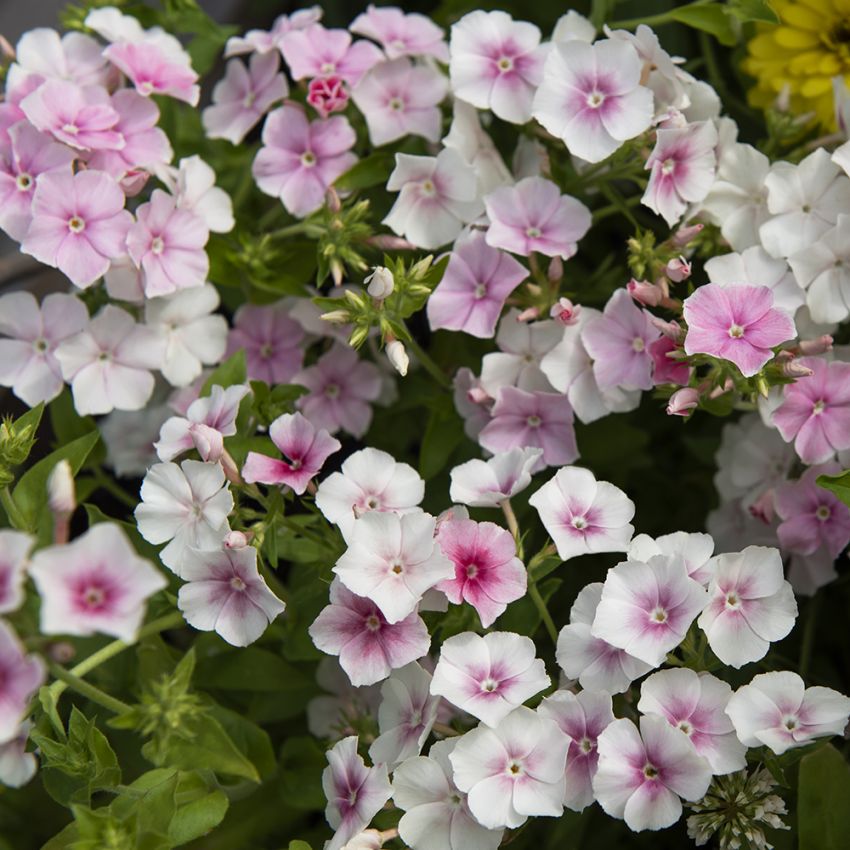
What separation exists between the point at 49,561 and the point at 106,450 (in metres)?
0.72

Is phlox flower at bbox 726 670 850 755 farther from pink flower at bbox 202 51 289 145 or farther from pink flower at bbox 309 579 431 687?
pink flower at bbox 202 51 289 145

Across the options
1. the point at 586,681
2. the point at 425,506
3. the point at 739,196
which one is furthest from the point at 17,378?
the point at 739,196

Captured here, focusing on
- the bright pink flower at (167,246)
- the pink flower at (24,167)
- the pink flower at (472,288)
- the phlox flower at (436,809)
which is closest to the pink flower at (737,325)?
the pink flower at (472,288)

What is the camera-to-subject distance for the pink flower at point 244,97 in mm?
1309

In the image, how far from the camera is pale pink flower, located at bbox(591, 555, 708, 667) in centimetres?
91

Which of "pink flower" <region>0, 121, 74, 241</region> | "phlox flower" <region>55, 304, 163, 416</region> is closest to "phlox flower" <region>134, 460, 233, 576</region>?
"phlox flower" <region>55, 304, 163, 416</region>

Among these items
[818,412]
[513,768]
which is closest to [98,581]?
[513,768]

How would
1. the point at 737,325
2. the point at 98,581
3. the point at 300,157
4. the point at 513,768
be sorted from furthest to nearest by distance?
1. the point at 300,157
2. the point at 737,325
3. the point at 513,768
4. the point at 98,581

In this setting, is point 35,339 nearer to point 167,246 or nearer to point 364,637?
point 167,246

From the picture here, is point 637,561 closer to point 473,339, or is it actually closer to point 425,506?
point 425,506

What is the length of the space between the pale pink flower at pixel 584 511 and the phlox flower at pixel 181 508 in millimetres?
283

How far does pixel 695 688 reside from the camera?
93cm

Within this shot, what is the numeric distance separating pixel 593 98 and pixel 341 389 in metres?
0.45

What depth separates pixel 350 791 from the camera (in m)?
0.94
